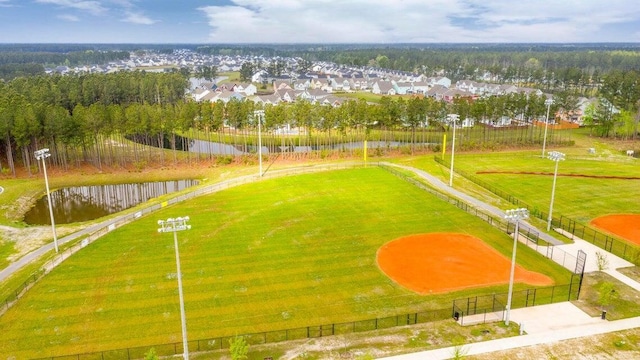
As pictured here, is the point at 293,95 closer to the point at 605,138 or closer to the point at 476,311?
the point at 605,138

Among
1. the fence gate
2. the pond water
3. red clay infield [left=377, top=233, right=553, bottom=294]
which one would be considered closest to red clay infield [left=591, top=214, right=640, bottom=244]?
the fence gate

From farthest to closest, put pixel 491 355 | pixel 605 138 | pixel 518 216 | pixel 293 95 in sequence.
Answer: pixel 293 95 → pixel 605 138 → pixel 518 216 → pixel 491 355

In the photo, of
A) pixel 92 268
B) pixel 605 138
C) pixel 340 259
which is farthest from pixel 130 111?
pixel 605 138

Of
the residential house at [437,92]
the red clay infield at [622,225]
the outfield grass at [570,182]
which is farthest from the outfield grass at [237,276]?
the residential house at [437,92]

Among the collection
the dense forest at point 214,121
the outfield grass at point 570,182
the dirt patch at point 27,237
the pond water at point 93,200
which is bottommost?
the pond water at point 93,200

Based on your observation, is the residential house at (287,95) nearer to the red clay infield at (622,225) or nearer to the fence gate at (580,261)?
the red clay infield at (622,225)

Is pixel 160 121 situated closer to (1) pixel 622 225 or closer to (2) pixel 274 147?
(2) pixel 274 147
